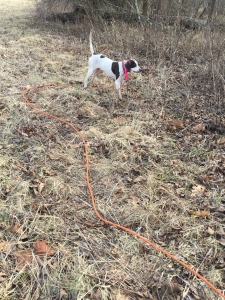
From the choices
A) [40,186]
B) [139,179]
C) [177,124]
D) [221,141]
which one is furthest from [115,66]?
[40,186]

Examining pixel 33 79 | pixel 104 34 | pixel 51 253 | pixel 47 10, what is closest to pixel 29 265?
pixel 51 253

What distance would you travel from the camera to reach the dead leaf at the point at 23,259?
2400 millimetres

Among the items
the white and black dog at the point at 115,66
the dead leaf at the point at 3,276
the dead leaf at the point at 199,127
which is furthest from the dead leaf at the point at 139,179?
the white and black dog at the point at 115,66

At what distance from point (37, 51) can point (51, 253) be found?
6968mm

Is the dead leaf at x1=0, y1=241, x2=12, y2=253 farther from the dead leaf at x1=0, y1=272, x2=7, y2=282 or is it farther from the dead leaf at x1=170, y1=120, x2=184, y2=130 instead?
the dead leaf at x1=170, y1=120, x2=184, y2=130

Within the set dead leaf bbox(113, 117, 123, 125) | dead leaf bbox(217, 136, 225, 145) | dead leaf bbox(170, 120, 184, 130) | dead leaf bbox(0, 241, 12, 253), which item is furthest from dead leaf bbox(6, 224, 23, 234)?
dead leaf bbox(217, 136, 225, 145)

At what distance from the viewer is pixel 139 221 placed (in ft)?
9.55

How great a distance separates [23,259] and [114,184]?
1.36m

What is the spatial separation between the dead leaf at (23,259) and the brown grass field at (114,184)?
1 centimetres

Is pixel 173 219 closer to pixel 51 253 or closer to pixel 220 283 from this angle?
pixel 220 283

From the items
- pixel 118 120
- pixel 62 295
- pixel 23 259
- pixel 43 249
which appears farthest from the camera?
pixel 118 120

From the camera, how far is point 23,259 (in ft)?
8.05

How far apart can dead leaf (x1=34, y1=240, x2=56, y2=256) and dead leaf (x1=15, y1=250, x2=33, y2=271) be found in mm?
70

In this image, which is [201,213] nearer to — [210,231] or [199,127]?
[210,231]
